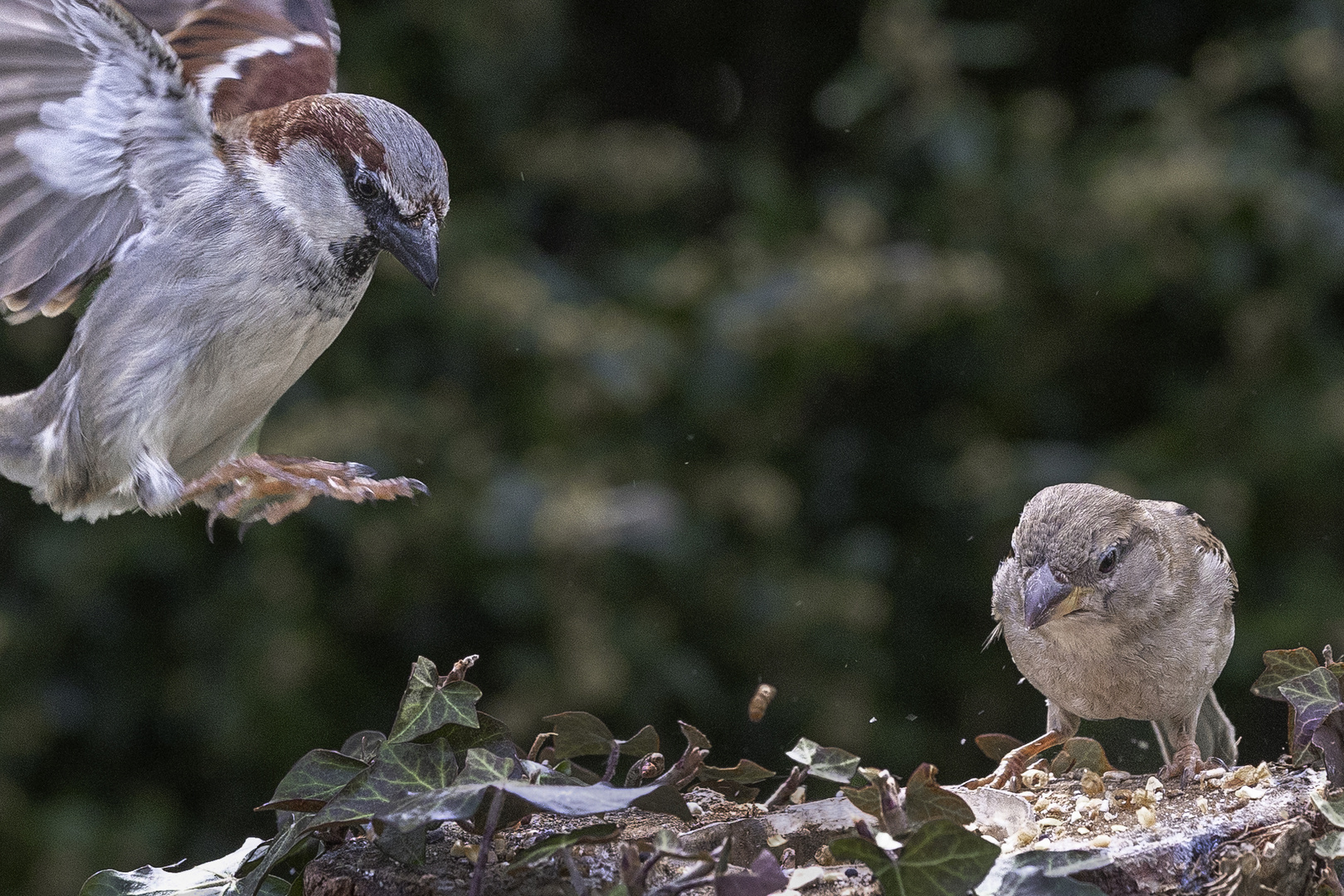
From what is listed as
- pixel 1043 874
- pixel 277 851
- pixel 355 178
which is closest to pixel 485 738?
pixel 277 851

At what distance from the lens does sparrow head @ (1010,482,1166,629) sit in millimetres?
1420

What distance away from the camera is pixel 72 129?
1.26 meters

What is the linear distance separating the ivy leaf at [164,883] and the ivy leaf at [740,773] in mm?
386

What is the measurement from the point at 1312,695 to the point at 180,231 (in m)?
1.09

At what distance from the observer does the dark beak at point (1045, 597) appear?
4.53ft

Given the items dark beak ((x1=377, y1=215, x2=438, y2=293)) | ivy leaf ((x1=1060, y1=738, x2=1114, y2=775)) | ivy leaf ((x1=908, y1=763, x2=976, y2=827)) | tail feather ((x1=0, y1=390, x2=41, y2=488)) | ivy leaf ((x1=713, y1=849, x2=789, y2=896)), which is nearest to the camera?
ivy leaf ((x1=713, y1=849, x2=789, y2=896))

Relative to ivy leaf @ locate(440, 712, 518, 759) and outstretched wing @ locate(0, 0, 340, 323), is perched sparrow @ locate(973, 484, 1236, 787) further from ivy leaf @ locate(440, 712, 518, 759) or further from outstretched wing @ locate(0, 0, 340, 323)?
outstretched wing @ locate(0, 0, 340, 323)

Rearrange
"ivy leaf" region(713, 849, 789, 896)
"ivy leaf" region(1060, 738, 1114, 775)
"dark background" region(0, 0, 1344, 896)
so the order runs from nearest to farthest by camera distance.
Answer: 1. "ivy leaf" region(713, 849, 789, 896)
2. "ivy leaf" region(1060, 738, 1114, 775)
3. "dark background" region(0, 0, 1344, 896)

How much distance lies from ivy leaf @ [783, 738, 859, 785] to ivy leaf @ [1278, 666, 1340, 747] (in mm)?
371

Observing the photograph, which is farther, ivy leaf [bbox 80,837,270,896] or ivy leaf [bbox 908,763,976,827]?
ivy leaf [bbox 80,837,270,896]

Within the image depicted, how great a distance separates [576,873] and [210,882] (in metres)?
0.35

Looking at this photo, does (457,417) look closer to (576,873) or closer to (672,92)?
(672,92)

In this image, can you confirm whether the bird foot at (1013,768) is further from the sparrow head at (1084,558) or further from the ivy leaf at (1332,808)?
the ivy leaf at (1332,808)

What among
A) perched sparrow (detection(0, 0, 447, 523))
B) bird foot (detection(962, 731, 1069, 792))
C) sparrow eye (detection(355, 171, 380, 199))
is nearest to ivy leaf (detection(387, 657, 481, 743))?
perched sparrow (detection(0, 0, 447, 523))
